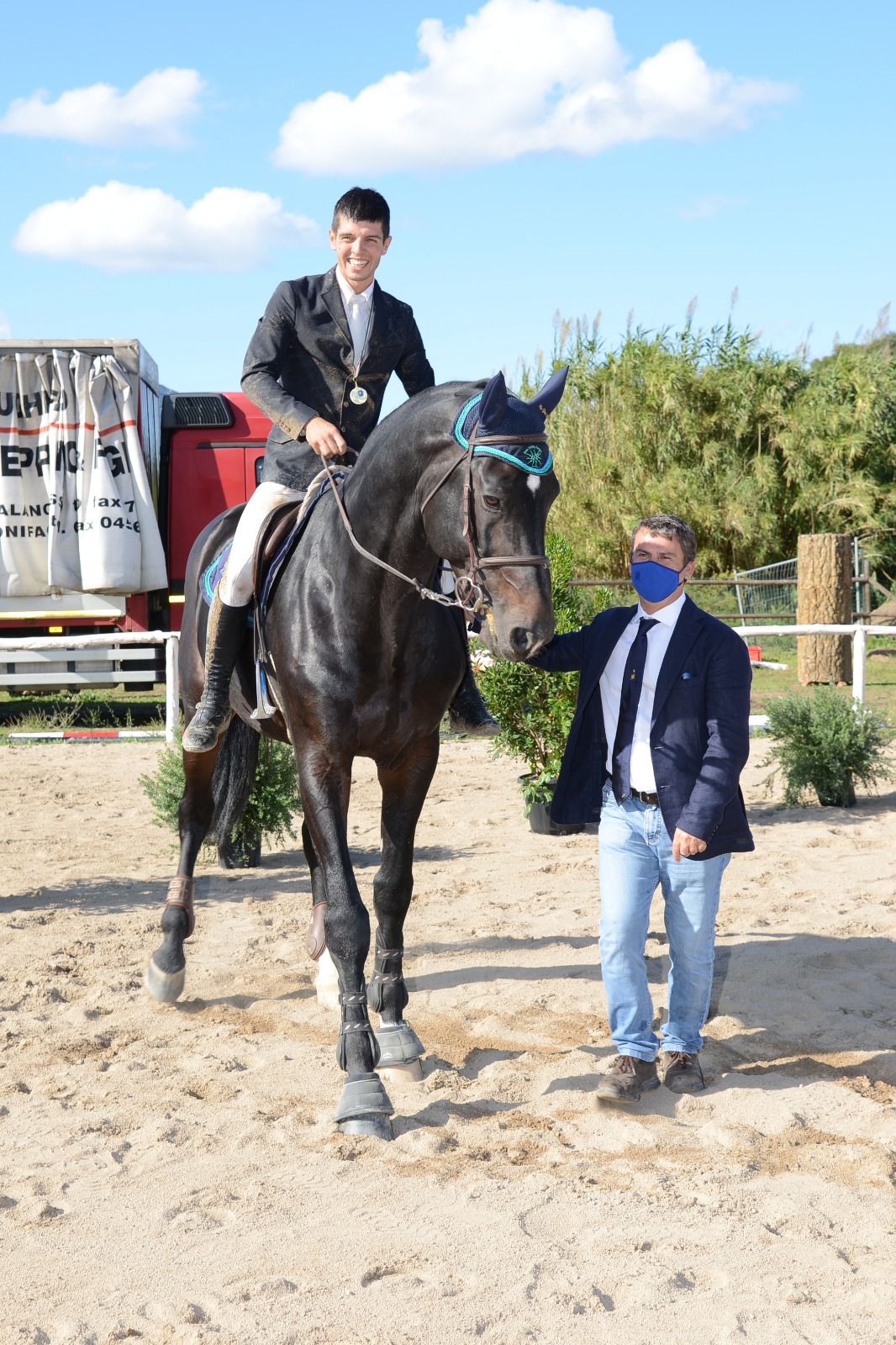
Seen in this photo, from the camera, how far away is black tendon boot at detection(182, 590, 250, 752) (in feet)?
14.9

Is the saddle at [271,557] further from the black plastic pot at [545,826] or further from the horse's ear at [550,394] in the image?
the black plastic pot at [545,826]

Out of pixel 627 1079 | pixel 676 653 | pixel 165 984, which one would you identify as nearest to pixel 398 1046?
pixel 627 1079

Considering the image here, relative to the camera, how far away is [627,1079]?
3689 mm

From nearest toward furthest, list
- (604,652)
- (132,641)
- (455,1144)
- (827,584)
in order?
(455,1144) < (604,652) < (132,641) < (827,584)

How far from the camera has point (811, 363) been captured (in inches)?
936

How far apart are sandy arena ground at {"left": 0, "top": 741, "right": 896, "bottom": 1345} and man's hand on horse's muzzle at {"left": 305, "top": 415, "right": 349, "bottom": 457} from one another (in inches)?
84.5

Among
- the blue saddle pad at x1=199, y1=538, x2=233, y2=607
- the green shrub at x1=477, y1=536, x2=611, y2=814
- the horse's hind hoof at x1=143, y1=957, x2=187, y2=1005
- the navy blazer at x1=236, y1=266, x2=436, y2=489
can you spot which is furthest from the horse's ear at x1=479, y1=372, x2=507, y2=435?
the green shrub at x1=477, y1=536, x2=611, y2=814

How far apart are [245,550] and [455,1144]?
2248 mm

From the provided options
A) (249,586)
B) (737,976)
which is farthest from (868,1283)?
(249,586)

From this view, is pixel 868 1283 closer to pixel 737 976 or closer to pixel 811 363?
pixel 737 976

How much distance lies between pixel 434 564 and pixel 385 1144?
5.82 ft

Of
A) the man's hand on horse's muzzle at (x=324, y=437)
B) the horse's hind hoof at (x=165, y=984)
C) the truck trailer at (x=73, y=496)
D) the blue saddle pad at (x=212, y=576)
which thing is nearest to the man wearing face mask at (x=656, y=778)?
the man's hand on horse's muzzle at (x=324, y=437)

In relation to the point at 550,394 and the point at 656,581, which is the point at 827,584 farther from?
the point at 550,394

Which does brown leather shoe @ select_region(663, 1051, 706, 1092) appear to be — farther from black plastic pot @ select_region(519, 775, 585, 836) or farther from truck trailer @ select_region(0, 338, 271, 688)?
truck trailer @ select_region(0, 338, 271, 688)
